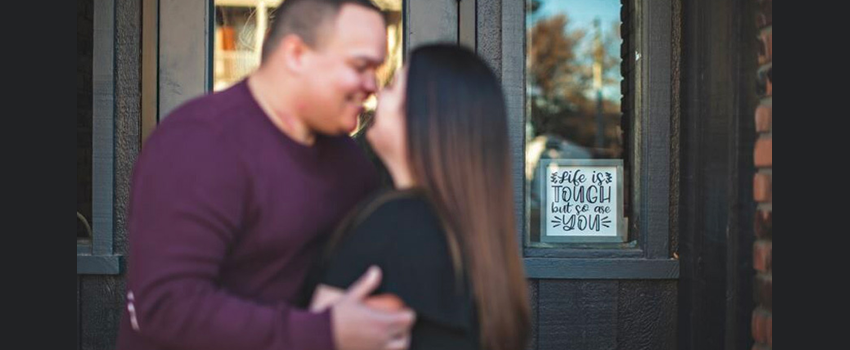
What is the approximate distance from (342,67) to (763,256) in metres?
1.37

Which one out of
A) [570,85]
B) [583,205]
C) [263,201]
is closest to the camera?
[263,201]

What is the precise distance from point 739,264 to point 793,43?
750 mm

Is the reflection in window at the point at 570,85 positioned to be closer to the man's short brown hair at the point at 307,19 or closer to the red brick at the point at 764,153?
the red brick at the point at 764,153

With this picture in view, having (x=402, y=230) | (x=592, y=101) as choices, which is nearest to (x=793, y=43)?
(x=402, y=230)

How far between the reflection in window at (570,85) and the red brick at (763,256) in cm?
110

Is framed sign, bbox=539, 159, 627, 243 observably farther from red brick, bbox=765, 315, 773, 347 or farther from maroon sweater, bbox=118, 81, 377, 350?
maroon sweater, bbox=118, 81, 377, 350

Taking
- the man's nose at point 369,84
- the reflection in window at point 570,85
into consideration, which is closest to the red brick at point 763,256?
the reflection in window at point 570,85

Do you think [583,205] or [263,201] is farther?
[583,205]

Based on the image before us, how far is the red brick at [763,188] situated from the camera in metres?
2.50

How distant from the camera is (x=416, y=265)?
168cm

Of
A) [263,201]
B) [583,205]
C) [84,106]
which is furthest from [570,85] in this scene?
[263,201]

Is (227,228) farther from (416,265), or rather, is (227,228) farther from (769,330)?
(769,330)

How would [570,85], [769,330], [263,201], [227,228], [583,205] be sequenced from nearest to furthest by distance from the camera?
[227,228]
[263,201]
[769,330]
[583,205]
[570,85]

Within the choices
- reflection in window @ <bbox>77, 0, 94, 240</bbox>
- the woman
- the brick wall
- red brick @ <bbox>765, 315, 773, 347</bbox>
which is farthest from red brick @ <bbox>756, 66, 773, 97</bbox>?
reflection in window @ <bbox>77, 0, 94, 240</bbox>
